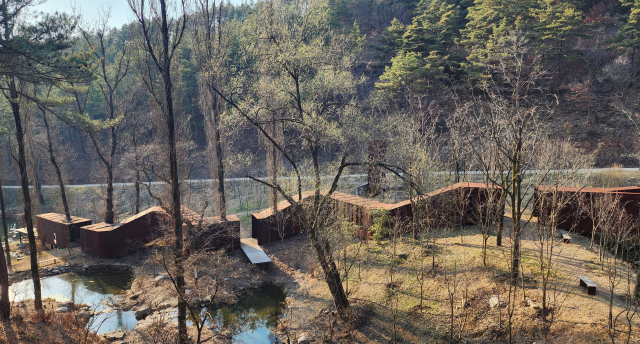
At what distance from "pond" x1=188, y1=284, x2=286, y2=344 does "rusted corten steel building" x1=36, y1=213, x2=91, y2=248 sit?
10886 millimetres

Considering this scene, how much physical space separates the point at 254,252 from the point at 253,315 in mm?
4068

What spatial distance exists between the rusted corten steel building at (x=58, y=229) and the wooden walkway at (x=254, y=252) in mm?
8567

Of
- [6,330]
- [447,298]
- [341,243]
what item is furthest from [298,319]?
[6,330]

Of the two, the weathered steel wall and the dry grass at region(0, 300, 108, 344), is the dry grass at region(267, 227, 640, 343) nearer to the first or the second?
the weathered steel wall

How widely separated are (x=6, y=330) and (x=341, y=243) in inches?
327

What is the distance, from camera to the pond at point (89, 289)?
1156 cm

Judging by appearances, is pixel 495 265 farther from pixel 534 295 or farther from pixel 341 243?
pixel 341 243

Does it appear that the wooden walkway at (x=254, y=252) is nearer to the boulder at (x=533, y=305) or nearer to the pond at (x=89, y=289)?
the pond at (x=89, y=289)

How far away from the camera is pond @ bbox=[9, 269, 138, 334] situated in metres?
11.6

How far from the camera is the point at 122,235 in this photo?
1638 cm

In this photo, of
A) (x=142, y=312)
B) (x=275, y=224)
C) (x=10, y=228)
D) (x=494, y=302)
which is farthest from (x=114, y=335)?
(x=10, y=228)

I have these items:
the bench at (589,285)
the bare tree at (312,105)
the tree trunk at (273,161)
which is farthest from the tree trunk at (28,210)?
the bench at (589,285)

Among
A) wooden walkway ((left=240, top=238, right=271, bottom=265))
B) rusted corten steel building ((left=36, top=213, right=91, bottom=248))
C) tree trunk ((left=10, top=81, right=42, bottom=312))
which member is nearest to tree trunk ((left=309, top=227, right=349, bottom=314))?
wooden walkway ((left=240, top=238, right=271, bottom=265))

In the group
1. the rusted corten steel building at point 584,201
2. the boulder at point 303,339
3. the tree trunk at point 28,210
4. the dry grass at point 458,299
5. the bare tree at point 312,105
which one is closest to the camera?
the dry grass at point 458,299
